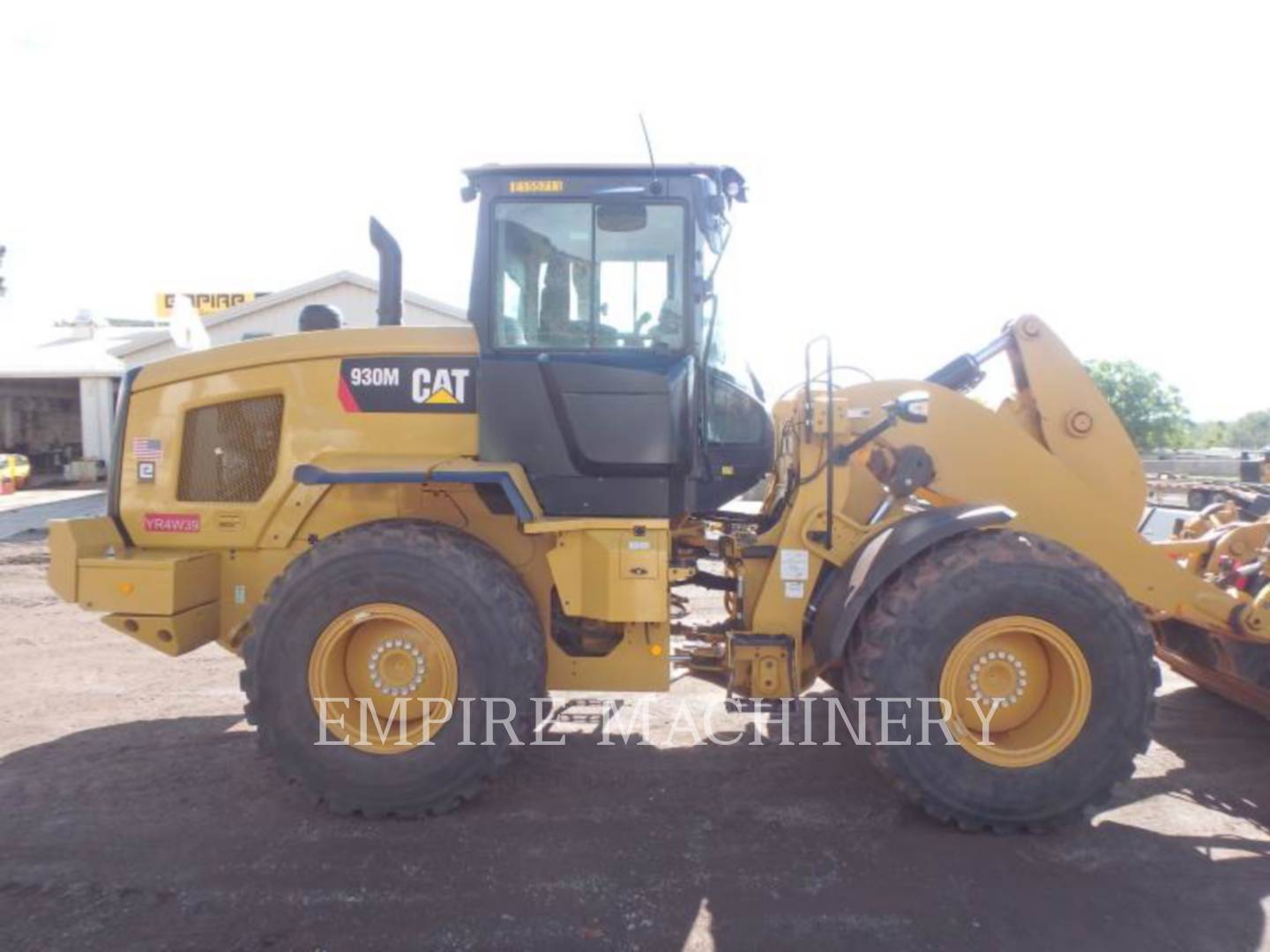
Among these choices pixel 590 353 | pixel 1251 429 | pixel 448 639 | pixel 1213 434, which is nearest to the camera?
pixel 448 639

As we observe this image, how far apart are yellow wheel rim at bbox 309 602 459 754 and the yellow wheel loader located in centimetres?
1

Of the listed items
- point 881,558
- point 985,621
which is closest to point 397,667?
point 881,558

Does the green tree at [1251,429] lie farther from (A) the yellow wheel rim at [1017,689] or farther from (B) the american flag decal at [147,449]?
(B) the american flag decal at [147,449]

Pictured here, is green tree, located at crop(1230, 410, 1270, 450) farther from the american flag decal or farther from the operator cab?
the american flag decal

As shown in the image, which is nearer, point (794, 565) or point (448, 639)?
point (448, 639)

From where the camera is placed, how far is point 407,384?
4.22 metres

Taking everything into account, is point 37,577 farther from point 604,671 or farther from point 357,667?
point 604,671

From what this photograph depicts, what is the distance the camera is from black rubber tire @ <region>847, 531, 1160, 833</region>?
366 centimetres

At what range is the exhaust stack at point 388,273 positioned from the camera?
14.8 ft

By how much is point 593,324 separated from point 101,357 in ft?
111

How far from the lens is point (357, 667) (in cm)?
403

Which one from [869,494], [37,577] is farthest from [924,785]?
[37,577]

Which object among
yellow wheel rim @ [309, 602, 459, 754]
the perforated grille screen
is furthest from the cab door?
the perforated grille screen

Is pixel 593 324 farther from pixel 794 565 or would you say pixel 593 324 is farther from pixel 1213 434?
pixel 1213 434
